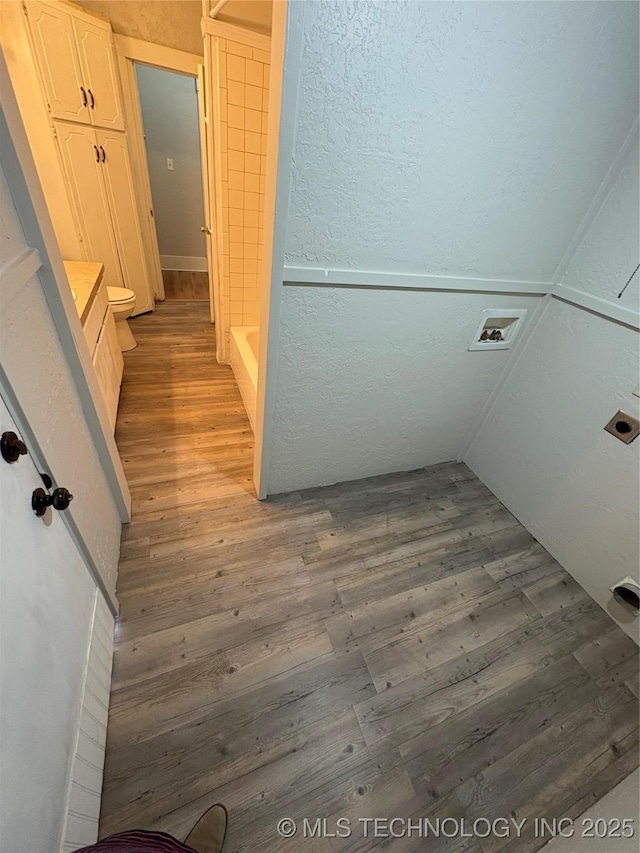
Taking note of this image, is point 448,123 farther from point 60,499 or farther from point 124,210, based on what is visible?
point 124,210

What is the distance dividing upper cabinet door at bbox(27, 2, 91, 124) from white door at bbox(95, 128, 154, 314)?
0.60ft

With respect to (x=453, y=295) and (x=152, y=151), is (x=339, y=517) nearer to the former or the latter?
(x=453, y=295)

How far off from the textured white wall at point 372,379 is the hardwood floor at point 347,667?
256 millimetres

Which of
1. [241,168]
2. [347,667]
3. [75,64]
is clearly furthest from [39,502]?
[75,64]

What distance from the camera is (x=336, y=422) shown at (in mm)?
1590

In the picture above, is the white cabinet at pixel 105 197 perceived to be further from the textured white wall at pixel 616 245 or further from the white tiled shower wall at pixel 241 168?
the textured white wall at pixel 616 245

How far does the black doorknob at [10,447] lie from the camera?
23.8 inches

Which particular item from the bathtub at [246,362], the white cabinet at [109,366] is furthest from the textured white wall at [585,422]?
the white cabinet at [109,366]

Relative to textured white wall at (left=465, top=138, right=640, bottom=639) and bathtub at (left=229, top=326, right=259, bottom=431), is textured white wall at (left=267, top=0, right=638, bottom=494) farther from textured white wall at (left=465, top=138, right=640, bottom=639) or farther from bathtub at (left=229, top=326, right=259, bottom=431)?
bathtub at (left=229, top=326, right=259, bottom=431)

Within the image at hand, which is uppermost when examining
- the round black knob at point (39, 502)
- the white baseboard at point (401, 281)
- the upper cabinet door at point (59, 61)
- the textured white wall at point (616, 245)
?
the upper cabinet door at point (59, 61)

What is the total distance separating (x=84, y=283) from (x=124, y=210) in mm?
Answer: 1484

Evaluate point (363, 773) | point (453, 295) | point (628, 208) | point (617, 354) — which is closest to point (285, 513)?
point (363, 773)

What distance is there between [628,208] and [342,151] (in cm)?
112

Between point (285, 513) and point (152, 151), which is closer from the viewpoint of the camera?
point (285, 513)
